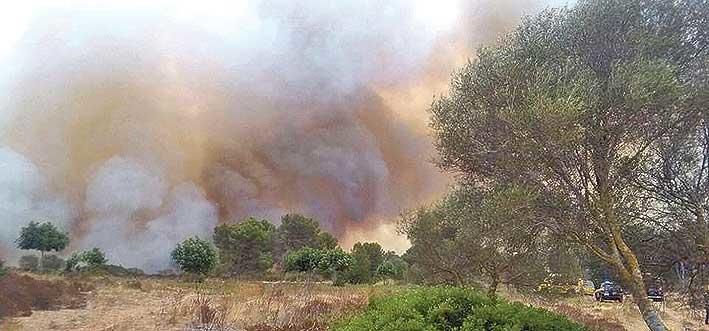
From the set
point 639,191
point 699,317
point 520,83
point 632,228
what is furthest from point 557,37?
point 699,317

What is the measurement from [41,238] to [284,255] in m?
24.4

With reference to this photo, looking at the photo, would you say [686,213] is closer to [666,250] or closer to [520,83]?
[666,250]

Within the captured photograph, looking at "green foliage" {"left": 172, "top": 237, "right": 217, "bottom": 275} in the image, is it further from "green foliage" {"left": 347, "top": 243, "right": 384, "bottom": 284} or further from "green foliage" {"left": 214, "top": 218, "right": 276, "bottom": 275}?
"green foliage" {"left": 347, "top": 243, "right": 384, "bottom": 284}

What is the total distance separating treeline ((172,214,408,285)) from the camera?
5003 centimetres

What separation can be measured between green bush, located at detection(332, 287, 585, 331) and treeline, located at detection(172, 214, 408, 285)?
33.6 m

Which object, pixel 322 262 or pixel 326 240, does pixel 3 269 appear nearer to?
pixel 322 262

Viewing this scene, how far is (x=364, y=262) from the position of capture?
164 ft

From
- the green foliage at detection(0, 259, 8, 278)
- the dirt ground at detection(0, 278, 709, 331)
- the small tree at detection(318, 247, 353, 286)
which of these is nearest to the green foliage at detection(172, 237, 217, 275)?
the small tree at detection(318, 247, 353, 286)

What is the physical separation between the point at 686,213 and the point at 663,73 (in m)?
2.80

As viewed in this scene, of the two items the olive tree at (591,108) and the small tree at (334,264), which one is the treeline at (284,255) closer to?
the small tree at (334,264)

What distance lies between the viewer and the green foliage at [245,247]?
58.3 metres

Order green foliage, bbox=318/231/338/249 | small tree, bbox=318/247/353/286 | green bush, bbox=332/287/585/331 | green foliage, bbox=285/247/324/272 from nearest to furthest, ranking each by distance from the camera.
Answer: green bush, bbox=332/287/585/331
small tree, bbox=318/247/353/286
green foliage, bbox=285/247/324/272
green foliage, bbox=318/231/338/249

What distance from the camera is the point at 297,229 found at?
70312 millimetres

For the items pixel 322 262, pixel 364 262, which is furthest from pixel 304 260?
pixel 364 262
